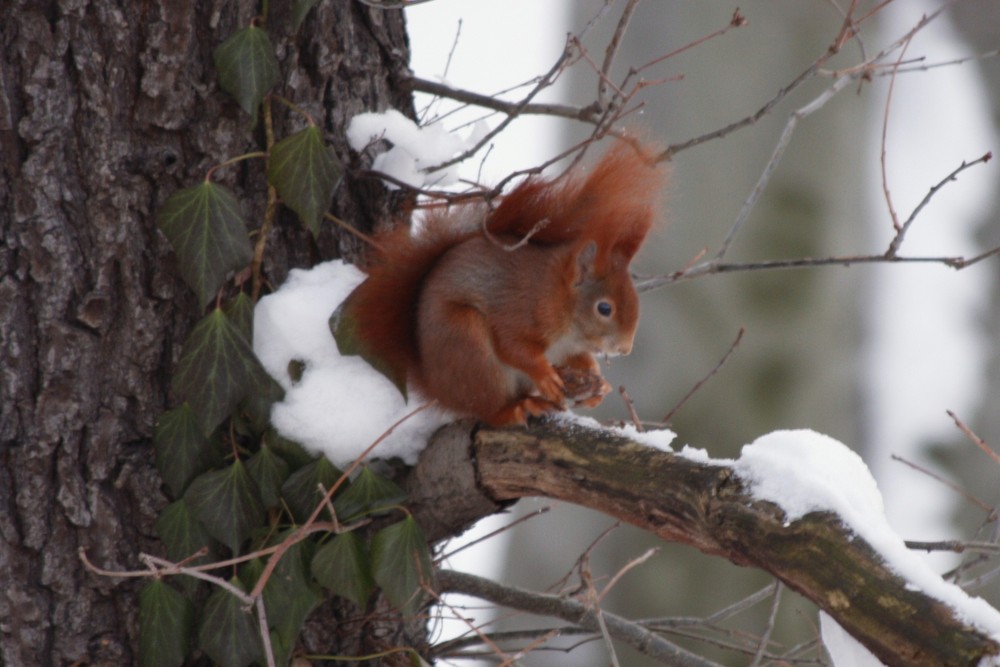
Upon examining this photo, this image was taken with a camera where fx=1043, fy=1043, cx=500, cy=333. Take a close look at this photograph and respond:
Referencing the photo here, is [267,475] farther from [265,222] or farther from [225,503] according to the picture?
[265,222]

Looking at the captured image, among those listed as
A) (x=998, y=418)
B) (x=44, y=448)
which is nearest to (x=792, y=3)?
(x=998, y=418)

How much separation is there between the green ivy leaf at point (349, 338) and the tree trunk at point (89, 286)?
5.9 inches

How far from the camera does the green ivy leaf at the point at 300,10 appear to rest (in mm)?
1089

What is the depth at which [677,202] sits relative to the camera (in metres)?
2.57

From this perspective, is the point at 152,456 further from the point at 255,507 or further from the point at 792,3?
the point at 792,3

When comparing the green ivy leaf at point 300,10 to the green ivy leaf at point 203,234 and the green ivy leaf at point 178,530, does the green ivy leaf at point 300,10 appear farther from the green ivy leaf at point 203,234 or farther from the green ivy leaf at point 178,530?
the green ivy leaf at point 178,530

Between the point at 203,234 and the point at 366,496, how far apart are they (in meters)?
0.31

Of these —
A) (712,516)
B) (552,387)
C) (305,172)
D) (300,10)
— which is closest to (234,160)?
(305,172)

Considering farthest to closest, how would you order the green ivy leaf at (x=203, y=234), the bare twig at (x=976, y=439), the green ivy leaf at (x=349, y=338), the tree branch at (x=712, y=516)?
1. the green ivy leaf at (x=349, y=338)
2. the green ivy leaf at (x=203, y=234)
3. the bare twig at (x=976, y=439)
4. the tree branch at (x=712, y=516)

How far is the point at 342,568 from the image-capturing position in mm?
1039

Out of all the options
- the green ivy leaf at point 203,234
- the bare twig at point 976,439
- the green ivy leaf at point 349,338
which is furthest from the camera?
the green ivy leaf at point 349,338

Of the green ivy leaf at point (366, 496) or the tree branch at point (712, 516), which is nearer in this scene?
the tree branch at point (712, 516)

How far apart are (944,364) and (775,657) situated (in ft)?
8.75

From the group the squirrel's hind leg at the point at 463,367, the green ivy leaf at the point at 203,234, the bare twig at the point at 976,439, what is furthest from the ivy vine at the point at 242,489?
the bare twig at the point at 976,439
